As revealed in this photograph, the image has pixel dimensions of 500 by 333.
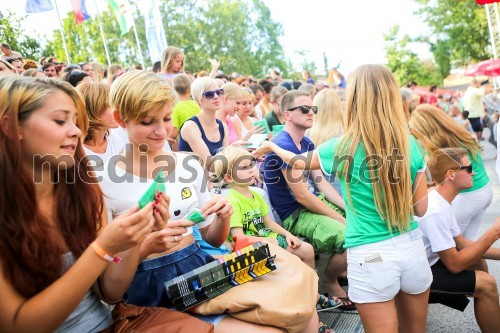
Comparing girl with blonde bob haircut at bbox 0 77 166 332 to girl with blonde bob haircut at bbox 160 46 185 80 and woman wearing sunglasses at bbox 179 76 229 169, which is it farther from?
girl with blonde bob haircut at bbox 160 46 185 80

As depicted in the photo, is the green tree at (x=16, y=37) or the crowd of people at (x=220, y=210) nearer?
the crowd of people at (x=220, y=210)

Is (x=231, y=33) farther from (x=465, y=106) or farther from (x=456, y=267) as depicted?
(x=456, y=267)

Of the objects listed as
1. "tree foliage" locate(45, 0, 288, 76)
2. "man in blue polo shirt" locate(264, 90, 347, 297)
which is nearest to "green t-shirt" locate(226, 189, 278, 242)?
"man in blue polo shirt" locate(264, 90, 347, 297)

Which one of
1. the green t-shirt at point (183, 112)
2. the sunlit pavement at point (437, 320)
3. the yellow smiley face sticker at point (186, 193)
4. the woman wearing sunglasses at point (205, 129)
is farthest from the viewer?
the green t-shirt at point (183, 112)

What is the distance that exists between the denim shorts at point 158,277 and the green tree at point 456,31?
34007mm

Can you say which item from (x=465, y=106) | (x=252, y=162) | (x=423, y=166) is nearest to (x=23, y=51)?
(x=252, y=162)

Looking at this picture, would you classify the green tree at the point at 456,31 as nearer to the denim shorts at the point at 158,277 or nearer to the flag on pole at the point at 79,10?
the flag on pole at the point at 79,10

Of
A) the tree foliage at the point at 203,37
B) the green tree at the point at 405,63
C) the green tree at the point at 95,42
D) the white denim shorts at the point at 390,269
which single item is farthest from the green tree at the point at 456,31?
the white denim shorts at the point at 390,269

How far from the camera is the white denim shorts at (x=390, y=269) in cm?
255

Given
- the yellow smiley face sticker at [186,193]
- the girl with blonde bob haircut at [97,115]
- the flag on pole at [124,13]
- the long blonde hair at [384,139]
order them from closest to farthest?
1. the yellow smiley face sticker at [186,193]
2. the long blonde hair at [384,139]
3. the girl with blonde bob haircut at [97,115]
4. the flag on pole at [124,13]

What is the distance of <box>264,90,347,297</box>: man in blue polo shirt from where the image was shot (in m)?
4.14

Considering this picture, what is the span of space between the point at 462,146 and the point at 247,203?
194 centimetres

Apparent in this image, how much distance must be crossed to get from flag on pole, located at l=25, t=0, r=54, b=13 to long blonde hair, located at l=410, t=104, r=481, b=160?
13.4 meters

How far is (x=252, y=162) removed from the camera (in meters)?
3.88
